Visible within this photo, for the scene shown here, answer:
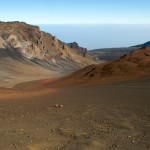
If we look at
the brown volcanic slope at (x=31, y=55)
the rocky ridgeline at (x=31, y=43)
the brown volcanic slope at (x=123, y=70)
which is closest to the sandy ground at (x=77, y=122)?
the brown volcanic slope at (x=123, y=70)

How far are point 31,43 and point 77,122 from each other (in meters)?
95.9

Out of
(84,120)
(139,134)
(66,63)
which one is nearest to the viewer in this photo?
(139,134)

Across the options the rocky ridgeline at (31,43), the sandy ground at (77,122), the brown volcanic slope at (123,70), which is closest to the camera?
the sandy ground at (77,122)

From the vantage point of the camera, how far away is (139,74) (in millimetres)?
33250

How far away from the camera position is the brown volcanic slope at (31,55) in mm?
86875

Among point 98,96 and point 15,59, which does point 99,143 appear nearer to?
point 98,96

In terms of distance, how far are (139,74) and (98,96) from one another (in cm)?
1270

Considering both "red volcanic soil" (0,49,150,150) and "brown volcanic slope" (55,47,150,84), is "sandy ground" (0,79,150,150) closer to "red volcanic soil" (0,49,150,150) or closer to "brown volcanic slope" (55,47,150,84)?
"red volcanic soil" (0,49,150,150)

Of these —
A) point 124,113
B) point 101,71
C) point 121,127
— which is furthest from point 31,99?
point 101,71

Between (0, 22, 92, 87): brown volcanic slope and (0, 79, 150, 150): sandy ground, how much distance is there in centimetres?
5716

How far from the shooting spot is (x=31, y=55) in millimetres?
104625

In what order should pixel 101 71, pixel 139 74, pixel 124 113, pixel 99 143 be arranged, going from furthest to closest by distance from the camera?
pixel 101 71
pixel 139 74
pixel 124 113
pixel 99 143

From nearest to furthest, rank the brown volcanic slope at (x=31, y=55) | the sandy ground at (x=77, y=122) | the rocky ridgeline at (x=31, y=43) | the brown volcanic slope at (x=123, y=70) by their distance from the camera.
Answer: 1. the sandy ground at (x=77, y=122)
2. the brown volcanic slope at (x=123, y=70)
3. the brown volcanic slope at (x=31, y=55)
4. the rocky ridgeline at (x=31, y=43)

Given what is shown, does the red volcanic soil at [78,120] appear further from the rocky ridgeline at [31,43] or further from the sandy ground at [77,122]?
the rocky ridgeline at [31,43]
